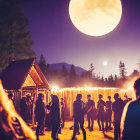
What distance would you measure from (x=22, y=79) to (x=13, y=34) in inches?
591

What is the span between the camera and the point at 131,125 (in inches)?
96.4

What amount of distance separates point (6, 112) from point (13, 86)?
466 inches

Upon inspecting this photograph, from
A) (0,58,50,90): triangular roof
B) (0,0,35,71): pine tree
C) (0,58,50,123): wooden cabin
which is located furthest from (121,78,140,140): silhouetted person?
(0,0,35,71): pine tree

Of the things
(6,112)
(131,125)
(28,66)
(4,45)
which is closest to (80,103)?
(131,125)

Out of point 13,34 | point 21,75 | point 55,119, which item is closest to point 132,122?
point 55,119

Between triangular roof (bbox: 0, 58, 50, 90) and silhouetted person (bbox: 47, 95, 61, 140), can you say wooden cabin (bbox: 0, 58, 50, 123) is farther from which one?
silhouetted person (bbox: 47, 95, 61, 140)

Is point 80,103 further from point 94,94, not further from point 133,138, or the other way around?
point 94,94

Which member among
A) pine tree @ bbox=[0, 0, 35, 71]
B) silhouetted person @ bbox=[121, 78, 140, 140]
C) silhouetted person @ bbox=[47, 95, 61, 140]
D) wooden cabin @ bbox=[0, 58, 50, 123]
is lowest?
silhouetted person @ bbox=[47, 95, 61, 140]

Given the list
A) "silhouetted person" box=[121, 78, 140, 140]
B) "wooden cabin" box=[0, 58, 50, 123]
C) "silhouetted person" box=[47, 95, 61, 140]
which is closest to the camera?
"silhouetted person" box=[121, 78, 140, 140]

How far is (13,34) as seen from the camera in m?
26.1

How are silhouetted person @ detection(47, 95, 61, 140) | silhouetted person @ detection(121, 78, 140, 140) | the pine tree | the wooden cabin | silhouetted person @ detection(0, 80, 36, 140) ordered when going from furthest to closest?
1. the pine tree
2. the wooden cabin
3. silhouetted person @ detection(47, 95, 61, 140)
4. silhouetted person @ detection(121, 78, 140, 140)
5. silhouetted person @ detection(0, 80, 36, 140)

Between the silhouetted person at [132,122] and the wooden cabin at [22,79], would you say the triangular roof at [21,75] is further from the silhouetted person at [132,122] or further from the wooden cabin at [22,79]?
the silhouetted person at [132,122]

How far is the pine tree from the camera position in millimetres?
24922

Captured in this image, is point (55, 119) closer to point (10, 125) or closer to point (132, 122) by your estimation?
point (132, 122)
